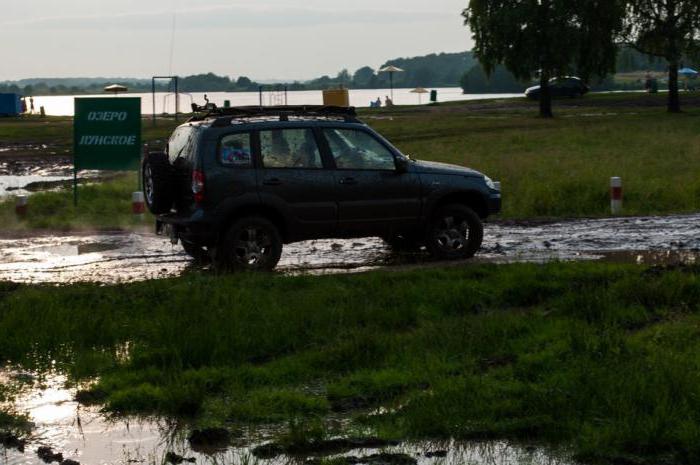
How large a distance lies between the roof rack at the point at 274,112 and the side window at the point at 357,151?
22 cm

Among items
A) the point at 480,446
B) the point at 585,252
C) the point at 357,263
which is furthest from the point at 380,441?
the point at 585,252

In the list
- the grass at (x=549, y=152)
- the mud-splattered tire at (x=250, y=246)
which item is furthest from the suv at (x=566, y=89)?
the mud-splattered tire at (x=250, y=246)

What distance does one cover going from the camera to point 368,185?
50.2ft

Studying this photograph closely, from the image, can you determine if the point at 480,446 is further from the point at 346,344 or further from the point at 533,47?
the point at 533,47

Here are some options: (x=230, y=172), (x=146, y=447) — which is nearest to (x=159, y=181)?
(x=230, y=172)

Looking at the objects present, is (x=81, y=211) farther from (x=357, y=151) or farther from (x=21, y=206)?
(x=357, y=151)

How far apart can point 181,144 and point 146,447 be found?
7.37m

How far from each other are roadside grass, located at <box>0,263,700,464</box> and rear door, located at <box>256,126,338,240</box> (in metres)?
1.25

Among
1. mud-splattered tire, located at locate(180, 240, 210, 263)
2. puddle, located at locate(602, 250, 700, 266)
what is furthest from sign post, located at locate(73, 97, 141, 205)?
puddle, located at locate(602, 250, 700, 266)

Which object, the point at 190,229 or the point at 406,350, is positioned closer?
the point at 406,350

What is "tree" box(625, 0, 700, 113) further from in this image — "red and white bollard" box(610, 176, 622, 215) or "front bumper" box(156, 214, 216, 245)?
"front bumper" box(156, 214, 216, 245)

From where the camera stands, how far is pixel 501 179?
89.2ft

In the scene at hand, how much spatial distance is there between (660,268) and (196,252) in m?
5.73

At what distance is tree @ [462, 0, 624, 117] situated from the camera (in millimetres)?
60781
